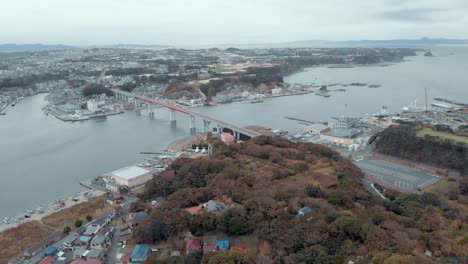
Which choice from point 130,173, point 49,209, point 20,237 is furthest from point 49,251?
point 130,173

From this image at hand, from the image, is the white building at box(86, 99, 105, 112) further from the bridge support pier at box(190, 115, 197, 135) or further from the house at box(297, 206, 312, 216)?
the house at box(297, 206, 312, 216)

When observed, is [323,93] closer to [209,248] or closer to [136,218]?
[136,218]

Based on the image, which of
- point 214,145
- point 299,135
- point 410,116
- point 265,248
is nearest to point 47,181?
point 214,145

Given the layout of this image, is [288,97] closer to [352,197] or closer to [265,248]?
[352,197]

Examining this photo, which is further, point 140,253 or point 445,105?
point 445,105

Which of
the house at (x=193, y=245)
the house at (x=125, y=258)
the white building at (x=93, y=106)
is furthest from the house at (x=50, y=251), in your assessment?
the white building at (x=93, y=106)

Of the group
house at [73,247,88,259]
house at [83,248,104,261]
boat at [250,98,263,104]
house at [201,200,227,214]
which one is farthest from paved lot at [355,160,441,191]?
boat at [250,98,263,104]

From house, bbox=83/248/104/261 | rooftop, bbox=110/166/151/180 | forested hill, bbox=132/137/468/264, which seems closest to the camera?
forested hill, bbox=132/137/468/264
